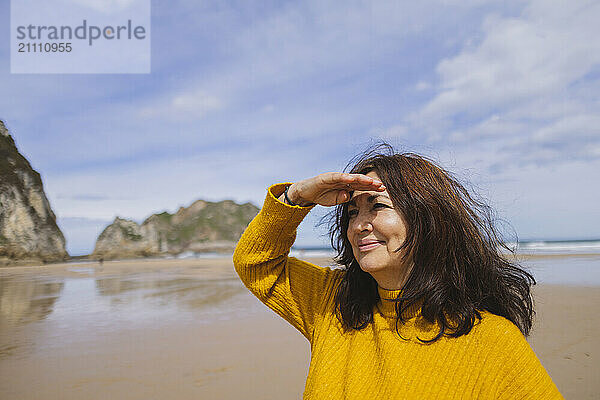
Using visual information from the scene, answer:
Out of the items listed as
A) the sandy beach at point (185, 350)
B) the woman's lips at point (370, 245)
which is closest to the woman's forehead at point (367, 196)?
the woman's lips at point (370, 245)

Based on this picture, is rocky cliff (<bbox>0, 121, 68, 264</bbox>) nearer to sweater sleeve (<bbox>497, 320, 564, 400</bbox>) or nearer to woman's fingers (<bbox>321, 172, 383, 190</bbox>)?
woman's fingers (<bbox>321, 172, 383, 190</bbox>)

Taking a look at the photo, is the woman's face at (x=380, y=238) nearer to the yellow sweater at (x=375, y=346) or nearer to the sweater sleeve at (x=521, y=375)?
the yellow sweater at (x=375, y=346)

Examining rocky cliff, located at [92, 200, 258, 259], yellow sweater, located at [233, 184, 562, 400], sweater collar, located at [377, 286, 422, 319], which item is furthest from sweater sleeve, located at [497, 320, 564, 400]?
rocky cliff, located at [92, 200, 258, 259]

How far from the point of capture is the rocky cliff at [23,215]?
87.2ft

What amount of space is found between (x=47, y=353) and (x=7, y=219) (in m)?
24.8

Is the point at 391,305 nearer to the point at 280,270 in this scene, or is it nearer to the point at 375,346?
the point at 375,346

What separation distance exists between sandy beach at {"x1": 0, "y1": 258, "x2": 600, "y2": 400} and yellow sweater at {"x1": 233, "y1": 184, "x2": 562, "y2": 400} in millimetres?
2833

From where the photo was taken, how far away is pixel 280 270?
2.13 metres

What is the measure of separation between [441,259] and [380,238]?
258 mm

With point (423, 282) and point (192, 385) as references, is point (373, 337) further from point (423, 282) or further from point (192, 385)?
point (192, 385)

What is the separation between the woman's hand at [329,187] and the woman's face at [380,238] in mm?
63

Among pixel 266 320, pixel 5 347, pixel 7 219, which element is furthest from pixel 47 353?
pixel 7 219

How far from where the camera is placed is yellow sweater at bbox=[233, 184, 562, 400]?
151 cm

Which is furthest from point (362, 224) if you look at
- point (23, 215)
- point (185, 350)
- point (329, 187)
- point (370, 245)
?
point (23, 215)
